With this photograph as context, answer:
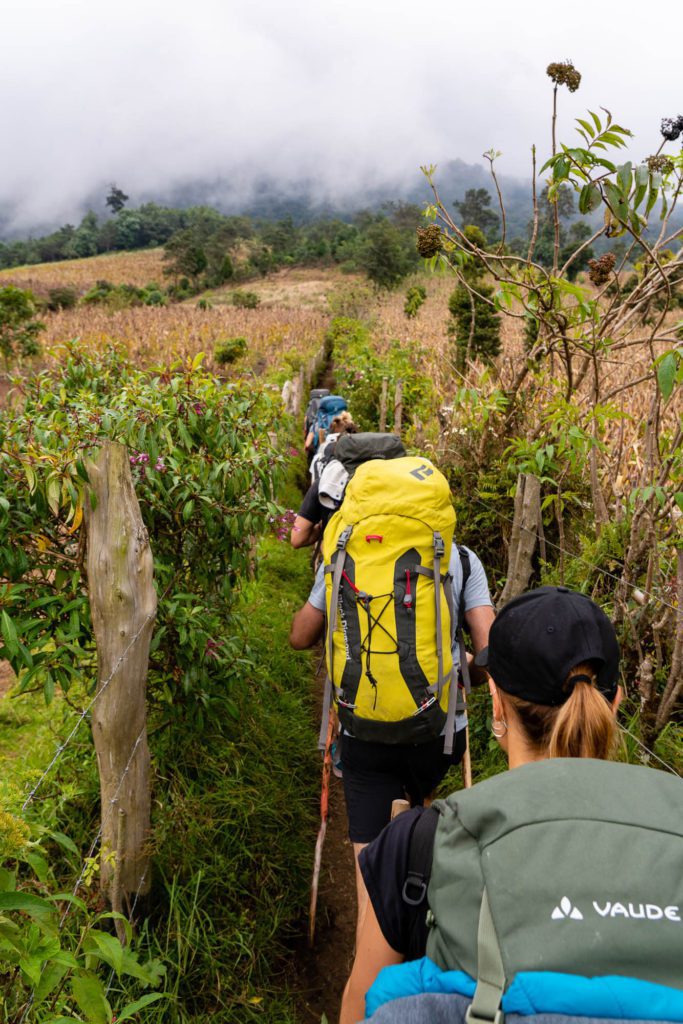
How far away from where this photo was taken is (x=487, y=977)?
83 centimetres

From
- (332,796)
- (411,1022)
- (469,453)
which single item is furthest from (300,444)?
(411,1022)

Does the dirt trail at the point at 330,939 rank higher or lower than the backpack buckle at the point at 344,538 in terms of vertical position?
lower

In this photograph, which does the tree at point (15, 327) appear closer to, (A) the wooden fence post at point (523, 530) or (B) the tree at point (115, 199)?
(A) the wooden fence post at point (523, 530)

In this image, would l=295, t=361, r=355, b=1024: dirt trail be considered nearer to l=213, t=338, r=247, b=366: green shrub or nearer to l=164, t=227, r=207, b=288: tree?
l=213, t=338, r=247, b=366: green shrub

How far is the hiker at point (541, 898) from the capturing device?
0.79 m

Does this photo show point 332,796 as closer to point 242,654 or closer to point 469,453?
point 242,654

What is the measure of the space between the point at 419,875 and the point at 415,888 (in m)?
0.03

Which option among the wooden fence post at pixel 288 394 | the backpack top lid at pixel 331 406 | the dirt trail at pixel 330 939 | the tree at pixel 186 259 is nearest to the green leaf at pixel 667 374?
the dirt trail at pixel 330 939

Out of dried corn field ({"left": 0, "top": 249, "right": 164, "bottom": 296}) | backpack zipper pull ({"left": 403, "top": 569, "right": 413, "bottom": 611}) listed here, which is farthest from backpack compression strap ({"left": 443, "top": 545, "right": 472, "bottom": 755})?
dried corn field ({"left": 0, "top": 249, "right": 164, "bottom": 296})

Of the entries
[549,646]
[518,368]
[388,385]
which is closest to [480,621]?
[549,646]

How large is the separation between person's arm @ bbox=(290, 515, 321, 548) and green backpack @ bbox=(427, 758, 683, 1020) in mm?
2494

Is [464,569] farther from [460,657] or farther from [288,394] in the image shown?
[288,394]

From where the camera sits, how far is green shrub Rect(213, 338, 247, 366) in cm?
1460

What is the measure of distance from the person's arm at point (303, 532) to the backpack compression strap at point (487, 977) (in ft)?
8.55
